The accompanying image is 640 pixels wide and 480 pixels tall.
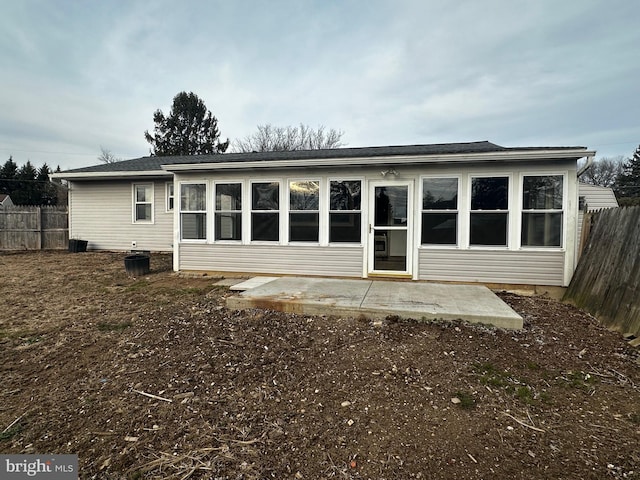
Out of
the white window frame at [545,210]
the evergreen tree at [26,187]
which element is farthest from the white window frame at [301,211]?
the evergreen tree at [26,187]

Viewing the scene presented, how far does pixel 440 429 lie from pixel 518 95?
1458 cm

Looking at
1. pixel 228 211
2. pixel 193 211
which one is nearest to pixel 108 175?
pixel 193 211

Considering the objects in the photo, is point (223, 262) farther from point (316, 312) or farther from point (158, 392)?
point (158, 392)

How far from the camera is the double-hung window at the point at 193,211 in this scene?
7.30 meters

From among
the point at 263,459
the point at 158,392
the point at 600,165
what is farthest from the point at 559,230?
the point at 600,165

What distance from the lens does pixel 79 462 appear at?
6.14 feet

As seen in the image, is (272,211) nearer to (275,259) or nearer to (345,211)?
(275,259)

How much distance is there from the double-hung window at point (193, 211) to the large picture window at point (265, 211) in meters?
1.21

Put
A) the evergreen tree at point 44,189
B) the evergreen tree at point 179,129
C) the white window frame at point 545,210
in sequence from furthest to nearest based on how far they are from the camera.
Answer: the evergreen tree at point 44,189 < the evergreen tree at point 179,129 < the white window frame at point 545,210

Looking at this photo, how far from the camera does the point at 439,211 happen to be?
6105mm

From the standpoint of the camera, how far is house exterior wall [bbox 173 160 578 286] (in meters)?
5.70

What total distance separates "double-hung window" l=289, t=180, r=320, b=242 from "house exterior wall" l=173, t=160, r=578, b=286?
112 millimetres

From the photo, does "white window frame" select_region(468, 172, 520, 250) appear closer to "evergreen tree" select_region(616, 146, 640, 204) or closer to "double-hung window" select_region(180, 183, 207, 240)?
"double-hung window" select_region(180, 183, 207, 240)

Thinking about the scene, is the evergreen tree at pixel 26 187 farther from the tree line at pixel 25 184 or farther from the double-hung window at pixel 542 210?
the double-hung window at pixel 542 210
